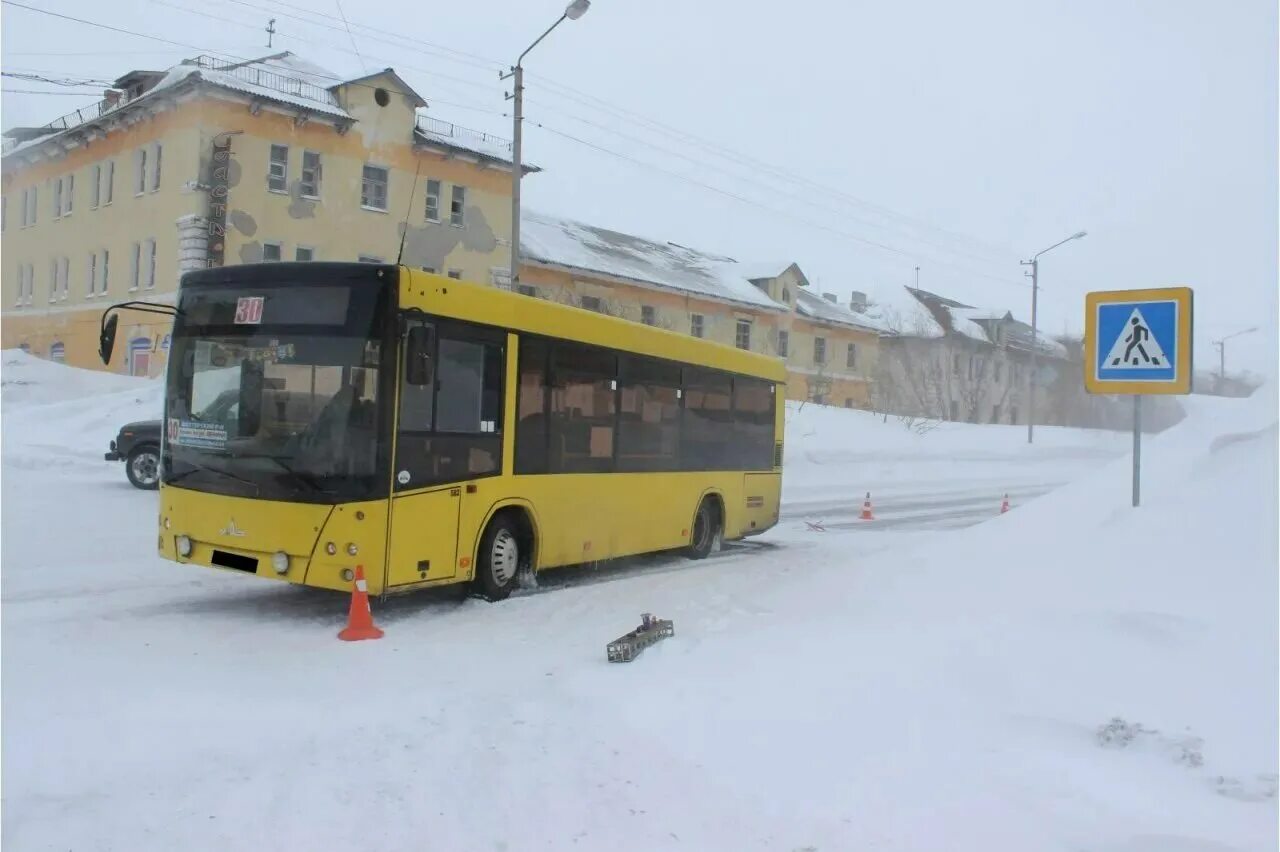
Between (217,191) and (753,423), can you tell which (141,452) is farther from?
(217,191)

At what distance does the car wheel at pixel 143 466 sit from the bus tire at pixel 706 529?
9.51m

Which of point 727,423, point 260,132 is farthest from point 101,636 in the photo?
point 260,132

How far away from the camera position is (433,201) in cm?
4112

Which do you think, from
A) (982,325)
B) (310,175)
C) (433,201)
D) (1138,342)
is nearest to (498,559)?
(1138,342)

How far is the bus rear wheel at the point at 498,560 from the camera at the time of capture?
10.2 meters

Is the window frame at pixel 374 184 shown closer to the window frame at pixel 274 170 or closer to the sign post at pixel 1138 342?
the window frame at pixel 274 170

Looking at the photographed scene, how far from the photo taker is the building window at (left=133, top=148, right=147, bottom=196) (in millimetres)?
36656

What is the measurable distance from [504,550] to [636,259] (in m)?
40.3

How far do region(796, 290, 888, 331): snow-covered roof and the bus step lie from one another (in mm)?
50554

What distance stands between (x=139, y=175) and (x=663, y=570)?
31.5 meters

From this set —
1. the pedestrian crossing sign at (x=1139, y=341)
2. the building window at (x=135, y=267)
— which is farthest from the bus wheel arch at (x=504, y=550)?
the building window at (x=135, y=267)

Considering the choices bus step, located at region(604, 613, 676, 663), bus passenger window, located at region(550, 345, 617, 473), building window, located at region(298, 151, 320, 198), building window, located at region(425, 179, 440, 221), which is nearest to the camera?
bus step, located at region(604, 613, 676, 663)

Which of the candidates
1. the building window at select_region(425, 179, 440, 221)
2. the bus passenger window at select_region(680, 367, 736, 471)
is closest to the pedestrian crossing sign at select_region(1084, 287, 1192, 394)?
the bus passenger window at select_region(680, 367, 736, 471)

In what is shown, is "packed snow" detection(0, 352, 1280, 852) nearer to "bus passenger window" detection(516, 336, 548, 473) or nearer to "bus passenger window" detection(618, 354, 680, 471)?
"bus passenger window" detection(516, 336, 548, 473)
